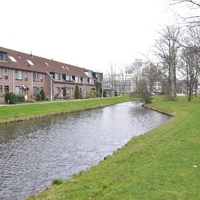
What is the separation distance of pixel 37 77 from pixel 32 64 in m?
2.41

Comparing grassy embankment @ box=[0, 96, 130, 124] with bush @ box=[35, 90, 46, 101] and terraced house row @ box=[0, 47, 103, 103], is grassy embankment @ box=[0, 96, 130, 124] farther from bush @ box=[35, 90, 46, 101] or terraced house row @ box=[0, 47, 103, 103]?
terraced house row @ box=[0, 47, 103, 103]

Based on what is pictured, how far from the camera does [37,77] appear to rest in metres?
56.8

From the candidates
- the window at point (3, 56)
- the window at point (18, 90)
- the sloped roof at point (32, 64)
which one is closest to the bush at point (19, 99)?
the window at point (18, 90)

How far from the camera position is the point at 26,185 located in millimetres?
10617

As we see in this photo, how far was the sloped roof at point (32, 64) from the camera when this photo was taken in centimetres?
4969

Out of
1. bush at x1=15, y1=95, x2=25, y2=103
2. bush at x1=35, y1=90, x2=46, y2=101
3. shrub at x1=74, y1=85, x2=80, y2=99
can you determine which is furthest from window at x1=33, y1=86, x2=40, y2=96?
shrub at x1=74, y1=85, x2=80, y2=99

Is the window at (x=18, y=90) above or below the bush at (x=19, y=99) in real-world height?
above

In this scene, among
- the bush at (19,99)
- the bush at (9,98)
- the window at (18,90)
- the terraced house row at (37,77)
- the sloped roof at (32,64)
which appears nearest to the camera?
the bush at (9,98)

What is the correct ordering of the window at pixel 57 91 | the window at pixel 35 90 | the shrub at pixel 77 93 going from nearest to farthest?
1. the window at pixel 35 90
2. the window at pixel 57 91
3. the shrub at pixel 77 93

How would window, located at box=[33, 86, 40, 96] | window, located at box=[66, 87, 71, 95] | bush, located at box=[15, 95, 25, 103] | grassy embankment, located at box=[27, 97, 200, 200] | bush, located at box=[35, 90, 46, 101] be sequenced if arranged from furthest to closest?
window, located at box=[66, 87, 71, 95], window, located at box=[33, 86, 40, 96], bush, located at box=[35, 90, 46, 101], bush, located at box=[15, 95, 25, 103], grassy embankment, located at box=[27, 97, 200, 200]

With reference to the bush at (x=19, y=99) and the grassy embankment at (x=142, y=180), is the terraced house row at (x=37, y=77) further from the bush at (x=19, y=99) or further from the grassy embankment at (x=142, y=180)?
the grassy embankment at (x=142, y=180)

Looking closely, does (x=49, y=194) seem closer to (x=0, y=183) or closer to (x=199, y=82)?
(x=0, y=183)

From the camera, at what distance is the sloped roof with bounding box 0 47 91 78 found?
49688 mm

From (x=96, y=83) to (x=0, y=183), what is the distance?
7604 centimetres
